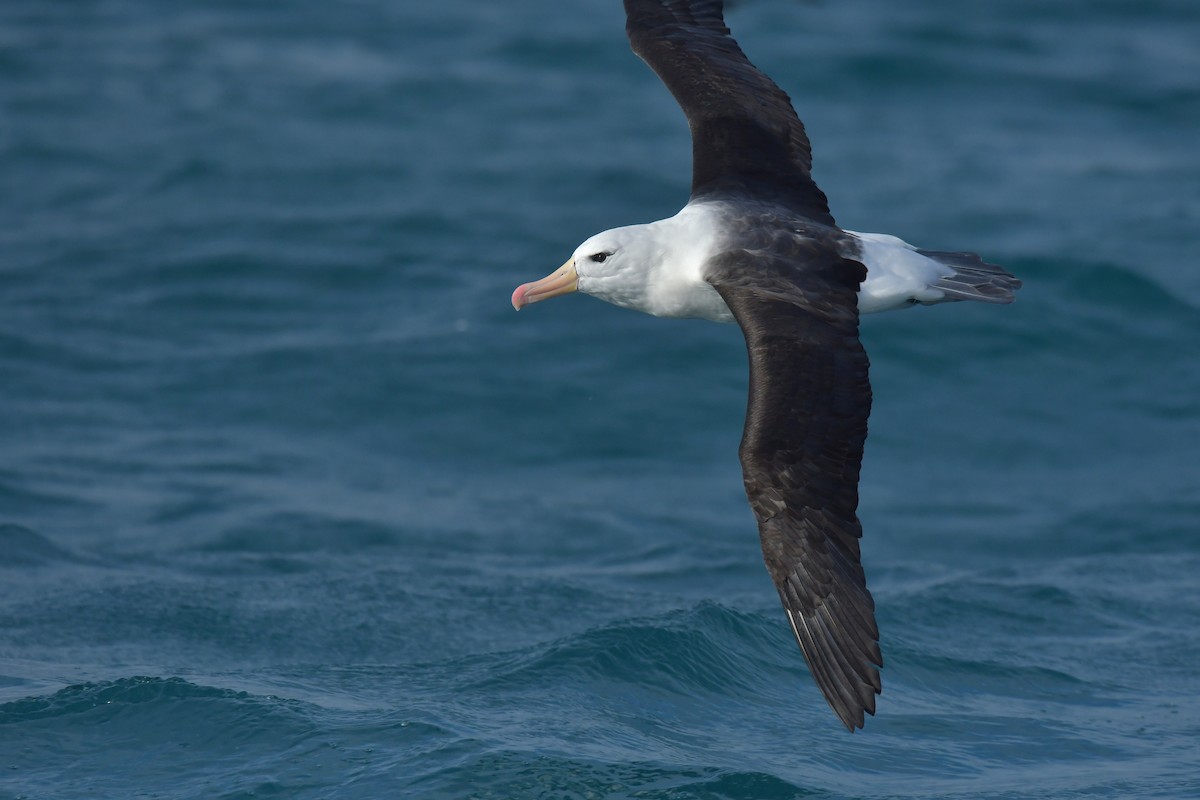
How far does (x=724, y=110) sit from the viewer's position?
938 cm

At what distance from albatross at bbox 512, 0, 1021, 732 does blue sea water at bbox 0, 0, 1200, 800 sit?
112 centimetres

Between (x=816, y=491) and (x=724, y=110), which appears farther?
(x=724, y=110)

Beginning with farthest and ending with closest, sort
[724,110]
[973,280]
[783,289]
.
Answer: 1. [724,110]
2. [973,280]
3. [783,289]

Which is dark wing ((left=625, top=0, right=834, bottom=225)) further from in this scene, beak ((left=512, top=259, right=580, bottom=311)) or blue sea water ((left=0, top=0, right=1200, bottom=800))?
blue sea water ((left=0, top=0, right=1200, bottom=800))

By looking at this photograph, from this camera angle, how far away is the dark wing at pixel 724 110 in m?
9.15

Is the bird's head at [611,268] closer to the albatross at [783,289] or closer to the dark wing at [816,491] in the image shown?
the albatross at [783,289]

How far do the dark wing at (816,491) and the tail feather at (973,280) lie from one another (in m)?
1.30

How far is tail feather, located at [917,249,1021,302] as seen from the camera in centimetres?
874

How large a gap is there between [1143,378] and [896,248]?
5248mm

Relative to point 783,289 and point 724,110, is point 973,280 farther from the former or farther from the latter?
point 724,110

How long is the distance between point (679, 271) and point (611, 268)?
35cm

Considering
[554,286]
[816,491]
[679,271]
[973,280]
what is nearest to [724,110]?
[679,271]

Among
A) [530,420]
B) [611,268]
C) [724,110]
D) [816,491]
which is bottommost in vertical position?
[530,420]

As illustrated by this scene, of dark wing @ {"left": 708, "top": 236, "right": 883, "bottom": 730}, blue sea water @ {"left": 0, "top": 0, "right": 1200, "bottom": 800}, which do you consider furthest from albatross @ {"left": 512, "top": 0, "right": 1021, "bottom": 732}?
blue sea water @ {"left": 0, "top": 0, "right": 1200, "bottom": 800}
